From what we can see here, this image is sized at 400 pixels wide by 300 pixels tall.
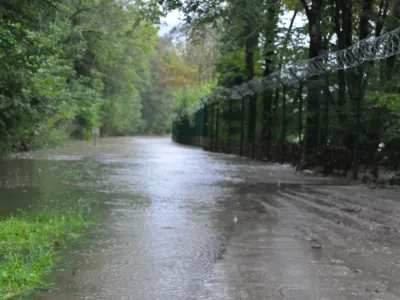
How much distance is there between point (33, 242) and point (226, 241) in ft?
7.30

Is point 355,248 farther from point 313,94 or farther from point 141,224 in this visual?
point 313,94

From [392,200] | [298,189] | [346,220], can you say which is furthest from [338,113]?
[346,220]

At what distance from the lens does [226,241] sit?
23.0 ft

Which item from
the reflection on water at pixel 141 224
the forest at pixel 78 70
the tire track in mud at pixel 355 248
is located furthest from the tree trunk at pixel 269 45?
the tire track in mud at pixel 355 248

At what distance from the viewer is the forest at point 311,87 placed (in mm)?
15398

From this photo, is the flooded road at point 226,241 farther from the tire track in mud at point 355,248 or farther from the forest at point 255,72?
the forest at point 255,72

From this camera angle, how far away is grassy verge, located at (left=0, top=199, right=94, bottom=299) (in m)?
4.95

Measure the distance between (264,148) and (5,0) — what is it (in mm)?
15419

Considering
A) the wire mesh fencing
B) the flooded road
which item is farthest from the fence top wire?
the flooded road

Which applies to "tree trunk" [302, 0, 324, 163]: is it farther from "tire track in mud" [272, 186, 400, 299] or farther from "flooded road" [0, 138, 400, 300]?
"tire track in mud" [272, 186, 400, 299]

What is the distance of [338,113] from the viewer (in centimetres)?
1672

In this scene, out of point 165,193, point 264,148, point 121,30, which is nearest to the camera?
point 165,193

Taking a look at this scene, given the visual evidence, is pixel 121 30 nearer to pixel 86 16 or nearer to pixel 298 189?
pixel 86 16

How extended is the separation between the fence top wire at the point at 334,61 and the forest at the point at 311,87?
5 centimetres
